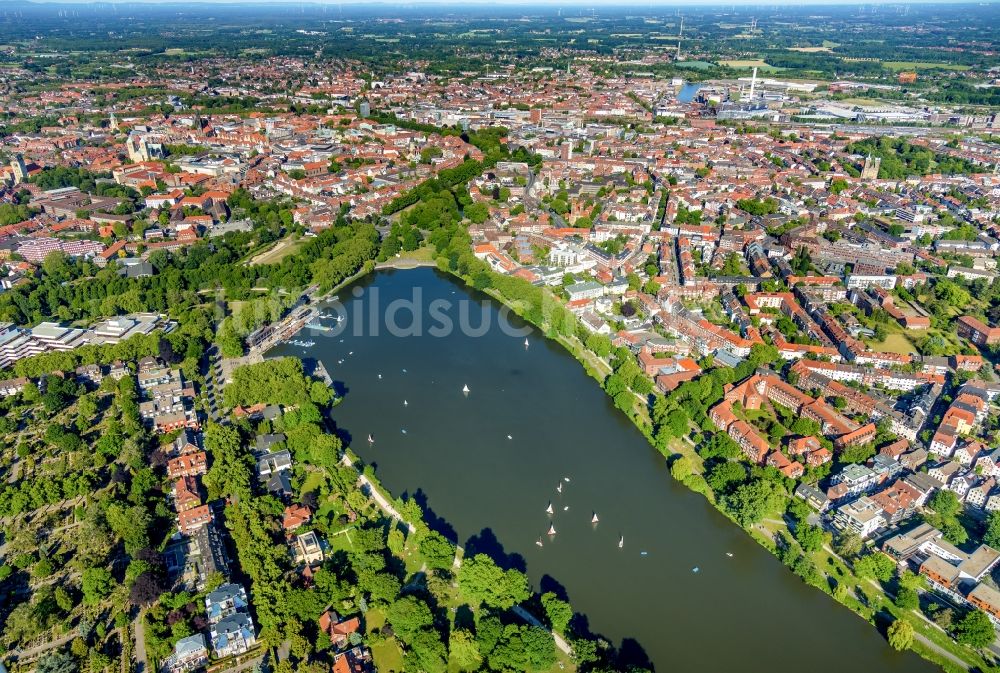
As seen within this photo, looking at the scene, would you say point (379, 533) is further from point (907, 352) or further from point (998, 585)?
point (907, 352)

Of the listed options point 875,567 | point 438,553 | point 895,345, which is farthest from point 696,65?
point 438,553

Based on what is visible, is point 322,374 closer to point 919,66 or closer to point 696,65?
point 696,65

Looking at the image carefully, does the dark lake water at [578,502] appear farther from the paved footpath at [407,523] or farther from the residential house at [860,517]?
the residential house at [860,517]

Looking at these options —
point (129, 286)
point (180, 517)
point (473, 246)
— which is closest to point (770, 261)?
point (473, 246)

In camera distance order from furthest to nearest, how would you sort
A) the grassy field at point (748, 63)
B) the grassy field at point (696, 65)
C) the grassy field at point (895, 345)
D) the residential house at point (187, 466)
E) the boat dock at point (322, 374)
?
the grassy field at point (748, 63) < the grassy field at point (696, 65) < the grassy field at point (895, 345) < the boat dock at point (322, 374) < the residential house at point (187, 466)

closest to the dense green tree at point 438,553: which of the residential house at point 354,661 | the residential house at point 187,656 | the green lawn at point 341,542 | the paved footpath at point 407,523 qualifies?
the paved footpath at point 407,523

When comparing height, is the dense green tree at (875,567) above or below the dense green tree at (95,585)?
above
